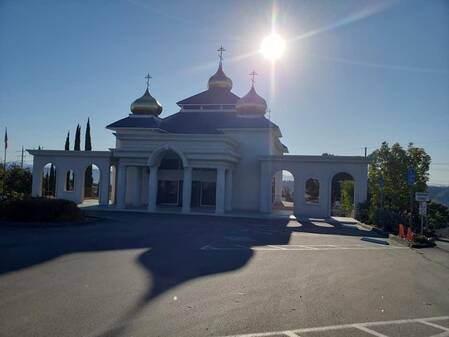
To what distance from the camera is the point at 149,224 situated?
59.7 ft

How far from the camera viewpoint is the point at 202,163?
25.2 m

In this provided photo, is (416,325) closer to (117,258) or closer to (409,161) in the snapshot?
(117,258)

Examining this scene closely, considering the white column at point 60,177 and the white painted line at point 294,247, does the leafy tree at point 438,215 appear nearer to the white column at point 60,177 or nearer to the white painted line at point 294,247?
the white painted line at point 294,247

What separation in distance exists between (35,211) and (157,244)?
280 inches

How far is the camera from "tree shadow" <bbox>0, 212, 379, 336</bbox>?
843cm

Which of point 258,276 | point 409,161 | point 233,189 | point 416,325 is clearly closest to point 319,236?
point 258,276

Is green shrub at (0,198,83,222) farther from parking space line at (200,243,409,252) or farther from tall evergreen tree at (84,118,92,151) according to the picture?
tall evergreen tree at (84,118,92,151)

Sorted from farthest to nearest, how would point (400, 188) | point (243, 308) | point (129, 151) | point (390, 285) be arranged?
point (400, 188) → point (129, 151) → point (390, 285) → point (243, 308)

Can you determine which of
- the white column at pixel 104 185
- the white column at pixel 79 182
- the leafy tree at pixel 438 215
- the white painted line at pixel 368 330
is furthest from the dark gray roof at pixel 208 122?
the white painted line at pixel 368 330

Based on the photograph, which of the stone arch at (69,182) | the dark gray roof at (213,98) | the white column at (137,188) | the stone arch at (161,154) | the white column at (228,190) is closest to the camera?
the stone arch at (161,154)

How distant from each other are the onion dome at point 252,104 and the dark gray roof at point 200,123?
1.59 feet

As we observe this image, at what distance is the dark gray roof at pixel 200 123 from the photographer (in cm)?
3014

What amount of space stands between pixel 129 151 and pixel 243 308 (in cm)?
2099

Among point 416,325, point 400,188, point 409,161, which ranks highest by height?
point 409,161
